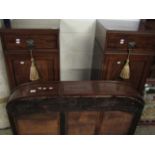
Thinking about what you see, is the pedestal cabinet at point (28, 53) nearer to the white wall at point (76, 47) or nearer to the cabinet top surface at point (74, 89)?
the cabinet top surface at point (74, 89)

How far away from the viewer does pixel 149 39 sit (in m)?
1.12

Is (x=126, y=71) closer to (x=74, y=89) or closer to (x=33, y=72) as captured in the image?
(x=74, y=89)

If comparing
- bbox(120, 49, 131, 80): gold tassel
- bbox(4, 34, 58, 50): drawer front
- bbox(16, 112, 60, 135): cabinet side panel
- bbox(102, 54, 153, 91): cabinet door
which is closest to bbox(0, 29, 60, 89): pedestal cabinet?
bbox(4, 34, 58, 50): drawer front

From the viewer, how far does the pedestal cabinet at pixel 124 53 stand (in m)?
1.10

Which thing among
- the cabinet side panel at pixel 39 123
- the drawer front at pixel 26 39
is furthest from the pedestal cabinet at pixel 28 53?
the cabinet side panel at pixel 39 123

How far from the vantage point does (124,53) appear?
1.16 meters

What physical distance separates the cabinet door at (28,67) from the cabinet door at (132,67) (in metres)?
0.37

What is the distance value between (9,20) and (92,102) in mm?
778

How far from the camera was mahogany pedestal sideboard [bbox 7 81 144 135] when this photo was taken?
3.55ft

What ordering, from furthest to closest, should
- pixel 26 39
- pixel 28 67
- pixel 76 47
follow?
pixel 76 47
pixel 28 67
pixel 26 39

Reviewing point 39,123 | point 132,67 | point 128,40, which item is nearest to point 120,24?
point 128,40

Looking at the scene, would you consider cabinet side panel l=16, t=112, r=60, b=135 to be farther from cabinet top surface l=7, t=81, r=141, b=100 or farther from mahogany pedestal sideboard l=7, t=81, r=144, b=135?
cabinet top surface l=7, t=81, r=141, b=100

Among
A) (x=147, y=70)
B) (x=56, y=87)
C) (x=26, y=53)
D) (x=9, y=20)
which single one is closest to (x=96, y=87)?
(x=56, y=87)

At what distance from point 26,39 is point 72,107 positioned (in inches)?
20.8
